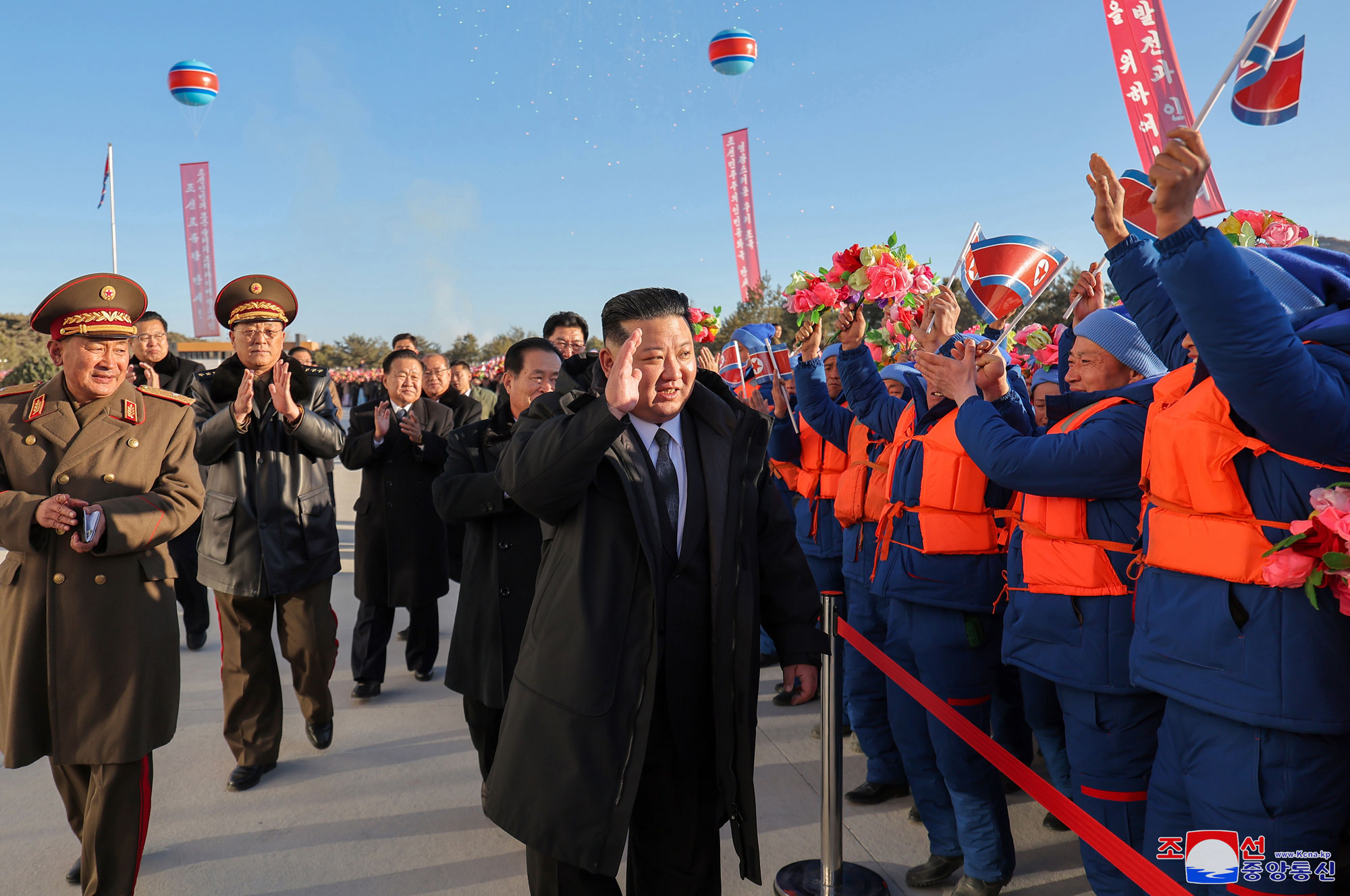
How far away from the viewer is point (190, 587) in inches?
231

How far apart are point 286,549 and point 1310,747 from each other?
3853mm

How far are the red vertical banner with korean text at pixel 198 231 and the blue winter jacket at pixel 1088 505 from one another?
816 inches

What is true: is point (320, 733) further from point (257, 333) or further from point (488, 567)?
point (257, 333)

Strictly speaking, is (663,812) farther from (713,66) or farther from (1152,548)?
(713,66)

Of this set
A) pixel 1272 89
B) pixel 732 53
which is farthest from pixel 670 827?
pixel 732 53

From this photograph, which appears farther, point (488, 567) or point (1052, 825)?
point (1052, 825)

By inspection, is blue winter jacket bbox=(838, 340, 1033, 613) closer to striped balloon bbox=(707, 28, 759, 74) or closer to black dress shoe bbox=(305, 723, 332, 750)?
black dress shoe bbox=(305, 723, 332, 750)

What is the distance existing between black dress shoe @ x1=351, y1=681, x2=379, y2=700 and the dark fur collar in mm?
1895

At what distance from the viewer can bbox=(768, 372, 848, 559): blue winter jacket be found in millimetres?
4848

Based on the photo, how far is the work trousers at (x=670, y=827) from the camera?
2.22 meters

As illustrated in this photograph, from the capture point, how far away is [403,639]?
617cm

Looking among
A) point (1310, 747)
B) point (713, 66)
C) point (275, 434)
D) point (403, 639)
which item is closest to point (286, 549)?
point (275, 434)

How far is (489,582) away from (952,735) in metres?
1.80

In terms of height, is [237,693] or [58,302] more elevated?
[58,302]
